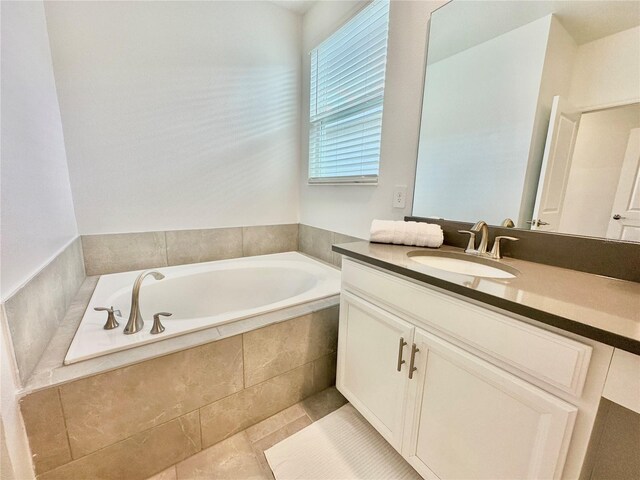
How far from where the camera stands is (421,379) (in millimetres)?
906

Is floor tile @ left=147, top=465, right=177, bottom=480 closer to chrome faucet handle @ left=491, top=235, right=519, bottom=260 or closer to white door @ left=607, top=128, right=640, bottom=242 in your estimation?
chrome faucet handle @ left=491, top=235, right=519, bottom=260

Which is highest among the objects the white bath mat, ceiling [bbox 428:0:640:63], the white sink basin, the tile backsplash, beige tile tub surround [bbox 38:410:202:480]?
ceiling [bbox 428:0:640:63]

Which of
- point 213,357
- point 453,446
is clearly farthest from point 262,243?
point 453,446

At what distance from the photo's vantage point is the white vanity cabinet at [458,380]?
598 millimetres

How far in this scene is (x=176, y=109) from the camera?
183cm

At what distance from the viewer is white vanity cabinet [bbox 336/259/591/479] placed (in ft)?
1.96

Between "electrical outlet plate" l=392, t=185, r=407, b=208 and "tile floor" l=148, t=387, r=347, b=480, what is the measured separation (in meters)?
1.18

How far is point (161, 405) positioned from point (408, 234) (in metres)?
1.26

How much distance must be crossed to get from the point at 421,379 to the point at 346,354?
0.45 metres

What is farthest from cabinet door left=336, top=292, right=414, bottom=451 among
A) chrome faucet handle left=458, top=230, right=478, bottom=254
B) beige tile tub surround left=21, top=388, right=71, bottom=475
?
beige tile tub surround left=21, top=388, right=71, bottom=475

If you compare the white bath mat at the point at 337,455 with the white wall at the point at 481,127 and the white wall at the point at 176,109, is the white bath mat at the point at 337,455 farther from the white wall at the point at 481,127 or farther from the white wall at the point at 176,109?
the white wall at the point at 176,109

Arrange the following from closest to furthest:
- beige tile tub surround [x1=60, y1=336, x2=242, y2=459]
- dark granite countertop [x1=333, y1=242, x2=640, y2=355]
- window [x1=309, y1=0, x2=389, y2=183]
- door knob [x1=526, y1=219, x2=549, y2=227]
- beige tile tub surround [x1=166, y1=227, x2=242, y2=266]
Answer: dark granite countertop [x1=333, y1=242, x2=640, y2=355]
beige tile tub surround [x1=60, y1=336, x2=242, y2=459]
door knob [x1=526, y1=219, x2=549, y2=227]
window [x1=309, y1=0, x2=389, y2=183]
beige tile tub surround [x1=166, y1=227, x2=242, y2=266]

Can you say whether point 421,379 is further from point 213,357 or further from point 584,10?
point 584,10

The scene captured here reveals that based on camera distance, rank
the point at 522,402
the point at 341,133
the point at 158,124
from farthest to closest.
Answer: the point at 341,133 < the point at 158,124 < the point at 522,402
